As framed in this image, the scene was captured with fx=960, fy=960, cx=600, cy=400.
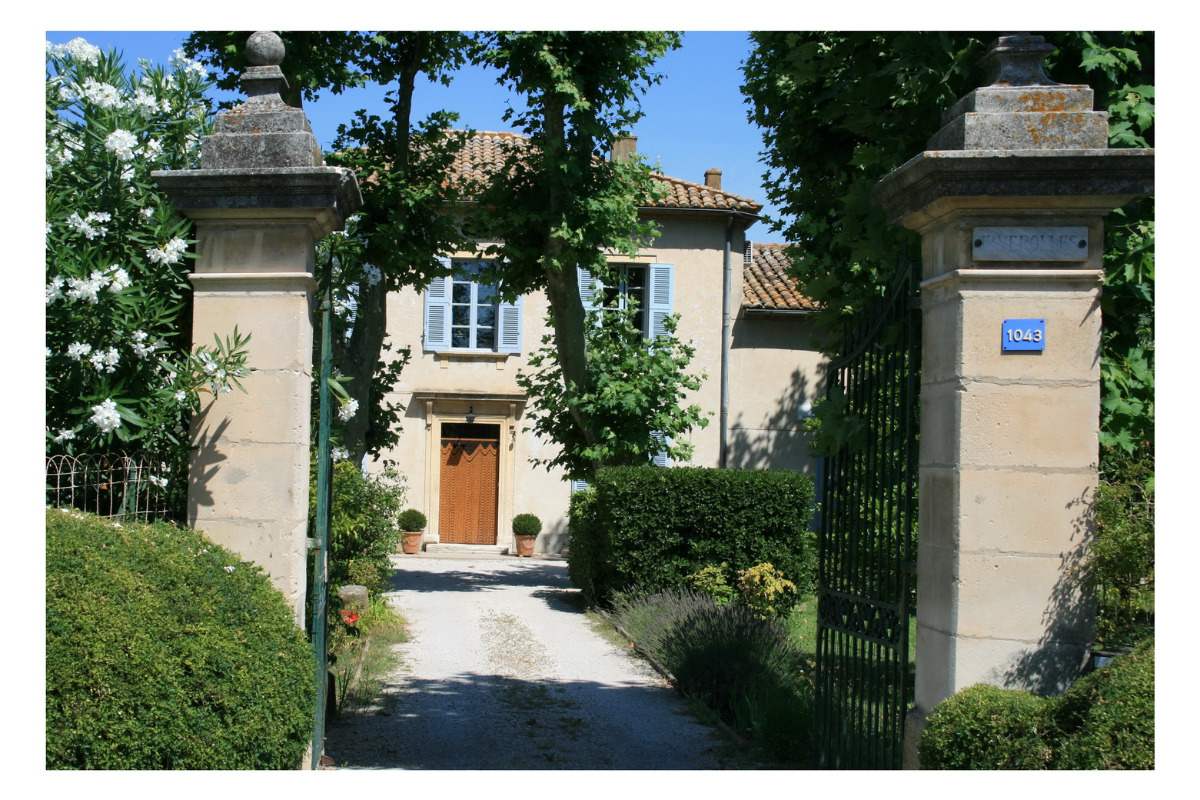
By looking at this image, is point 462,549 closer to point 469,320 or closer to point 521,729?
point 469,320

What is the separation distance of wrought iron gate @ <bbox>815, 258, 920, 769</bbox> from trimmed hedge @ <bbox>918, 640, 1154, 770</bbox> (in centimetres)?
45

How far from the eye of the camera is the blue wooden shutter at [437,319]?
1855 centimetres

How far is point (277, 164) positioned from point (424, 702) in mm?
4372

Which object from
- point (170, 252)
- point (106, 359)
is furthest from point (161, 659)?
point (170, 252)

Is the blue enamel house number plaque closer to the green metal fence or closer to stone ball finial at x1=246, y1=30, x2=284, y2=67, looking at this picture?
stone ball finial at x1=246, y1=30, x2=284, y2=67

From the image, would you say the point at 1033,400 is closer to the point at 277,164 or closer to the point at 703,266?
the point at 277,164

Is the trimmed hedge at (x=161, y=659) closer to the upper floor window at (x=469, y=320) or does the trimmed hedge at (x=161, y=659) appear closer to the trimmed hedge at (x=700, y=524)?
the trimmed hedge at (x=700, y=524)

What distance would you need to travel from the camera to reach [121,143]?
160 inches

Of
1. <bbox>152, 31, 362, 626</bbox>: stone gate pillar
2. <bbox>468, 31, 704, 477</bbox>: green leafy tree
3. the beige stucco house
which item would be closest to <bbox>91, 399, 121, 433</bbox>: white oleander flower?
<bbox>152, 31, 362, 626</bbox>: stone gate pillar

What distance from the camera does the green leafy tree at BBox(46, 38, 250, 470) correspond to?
3959 millimetres

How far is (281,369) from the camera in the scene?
4258 millimetres

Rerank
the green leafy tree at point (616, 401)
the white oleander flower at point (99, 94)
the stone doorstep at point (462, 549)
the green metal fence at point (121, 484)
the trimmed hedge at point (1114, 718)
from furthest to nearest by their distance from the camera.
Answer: the stone doorstep at point (462, 549) < the green leafy tree at point (616, 401) < the white oleander flower at point (99, 94) < the green metal fence at point (121, 484) < the trimmed hedge at point (1114, 718)

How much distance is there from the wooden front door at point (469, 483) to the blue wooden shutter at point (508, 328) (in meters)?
1.77

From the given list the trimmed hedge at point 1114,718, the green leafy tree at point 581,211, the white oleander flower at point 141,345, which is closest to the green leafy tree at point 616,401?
the green leafy tree at point 581,211
